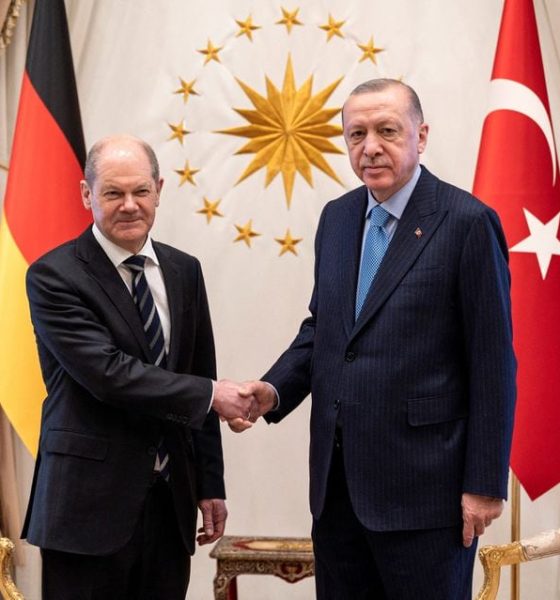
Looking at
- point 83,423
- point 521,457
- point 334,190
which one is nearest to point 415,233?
point 83,423

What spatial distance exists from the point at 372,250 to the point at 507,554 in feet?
3.12

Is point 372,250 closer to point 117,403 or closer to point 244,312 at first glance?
point 117,403

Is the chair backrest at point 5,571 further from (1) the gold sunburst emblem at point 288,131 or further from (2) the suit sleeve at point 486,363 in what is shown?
(1) the gold sunburst emblem at point 288,131

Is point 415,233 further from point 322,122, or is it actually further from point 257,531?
point 257,531

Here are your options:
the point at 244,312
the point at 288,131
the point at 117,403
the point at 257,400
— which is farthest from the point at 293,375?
the point at 288,131

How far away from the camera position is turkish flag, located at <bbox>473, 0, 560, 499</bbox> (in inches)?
126

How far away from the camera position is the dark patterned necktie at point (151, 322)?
7.36 feet

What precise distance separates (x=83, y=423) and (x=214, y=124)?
2019 millimetres

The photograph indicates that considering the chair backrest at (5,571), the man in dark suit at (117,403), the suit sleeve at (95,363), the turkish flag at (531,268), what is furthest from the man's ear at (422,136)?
the chair backrest at (5,571)

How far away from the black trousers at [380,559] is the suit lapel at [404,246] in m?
0.35

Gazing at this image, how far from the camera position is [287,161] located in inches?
152

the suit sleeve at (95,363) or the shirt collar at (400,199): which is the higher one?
the shirt collar at (400,199)

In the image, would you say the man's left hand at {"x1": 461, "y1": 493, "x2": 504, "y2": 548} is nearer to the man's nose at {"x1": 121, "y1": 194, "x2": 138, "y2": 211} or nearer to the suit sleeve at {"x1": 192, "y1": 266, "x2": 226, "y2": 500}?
the suit sleeve at {"x1": 192, "y1": 266, "x2": 226, "y2": 500}

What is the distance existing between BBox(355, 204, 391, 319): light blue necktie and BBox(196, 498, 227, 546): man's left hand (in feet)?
2.28
